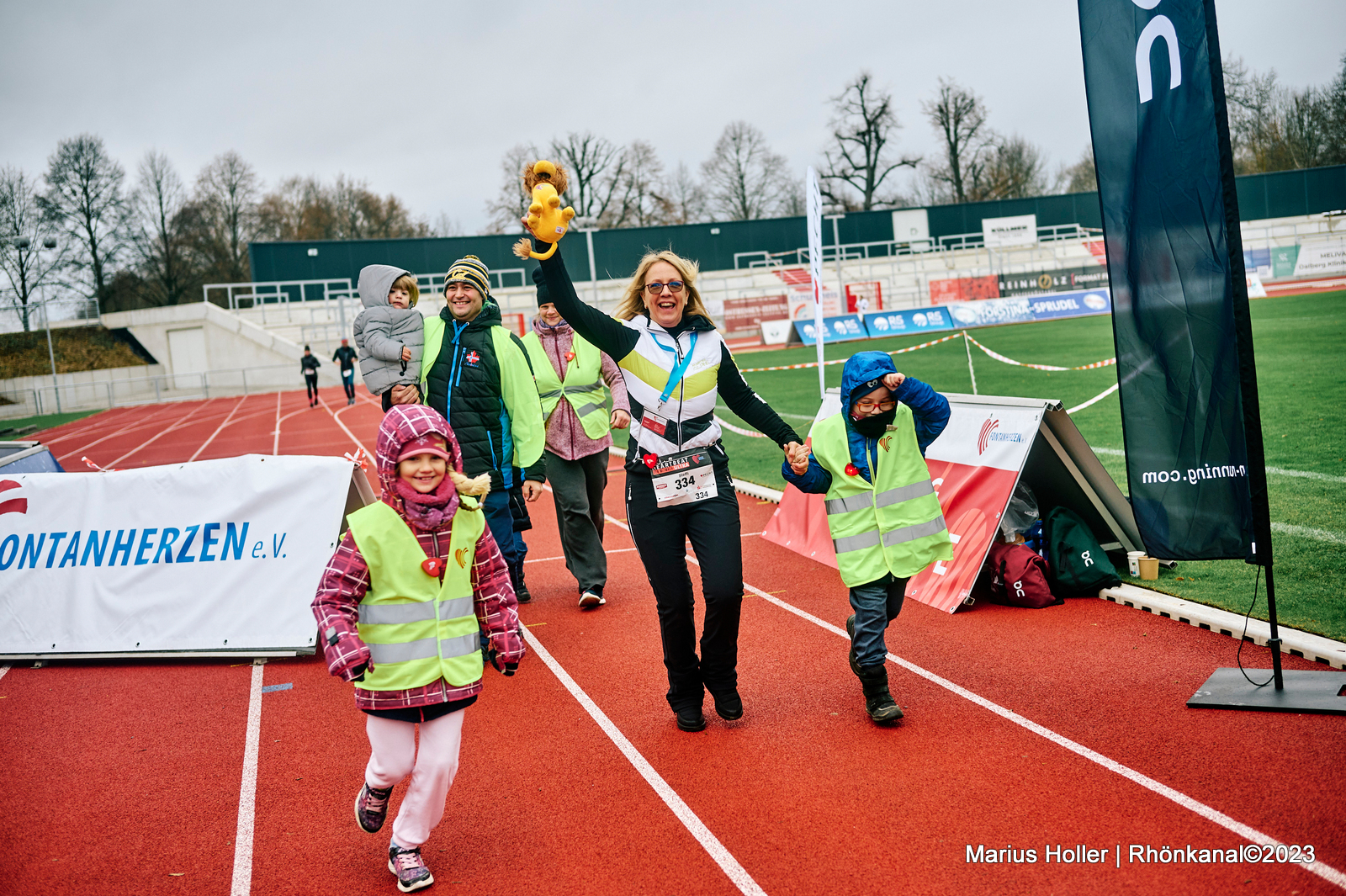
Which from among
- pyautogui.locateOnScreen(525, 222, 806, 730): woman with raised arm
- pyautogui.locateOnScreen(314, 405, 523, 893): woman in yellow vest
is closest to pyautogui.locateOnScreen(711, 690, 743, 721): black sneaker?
pyautogui.locateOnScreen(525, 222, 806, 730): woman with raised arm

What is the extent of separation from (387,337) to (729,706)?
Result: 9.64 ft

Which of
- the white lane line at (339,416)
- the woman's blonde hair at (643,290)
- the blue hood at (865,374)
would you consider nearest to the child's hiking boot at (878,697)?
the blue hood at (865,374)

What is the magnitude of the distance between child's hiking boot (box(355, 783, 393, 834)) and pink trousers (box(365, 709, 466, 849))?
0.05 meters

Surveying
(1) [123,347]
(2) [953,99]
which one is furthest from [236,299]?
(2) [953,99]

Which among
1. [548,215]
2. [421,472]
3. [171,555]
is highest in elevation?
[548,215]

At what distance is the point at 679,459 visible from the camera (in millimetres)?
4473

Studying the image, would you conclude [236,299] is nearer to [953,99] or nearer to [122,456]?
[122,456]

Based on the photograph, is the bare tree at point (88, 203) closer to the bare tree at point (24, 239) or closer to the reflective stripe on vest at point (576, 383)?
the bare tree at point (24, 239)

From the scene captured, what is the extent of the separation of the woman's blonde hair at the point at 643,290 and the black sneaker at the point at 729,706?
180cm

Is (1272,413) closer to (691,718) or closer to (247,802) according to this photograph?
(691,718)

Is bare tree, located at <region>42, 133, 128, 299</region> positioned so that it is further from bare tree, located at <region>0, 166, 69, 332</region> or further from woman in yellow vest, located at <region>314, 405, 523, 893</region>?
woman in yellow vest, located at <region>314, 405, 523, 893</region>

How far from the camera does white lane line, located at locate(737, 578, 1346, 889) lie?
3.10 m

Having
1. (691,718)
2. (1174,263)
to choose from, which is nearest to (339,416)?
(691,718)

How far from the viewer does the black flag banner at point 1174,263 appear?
4.30 m
